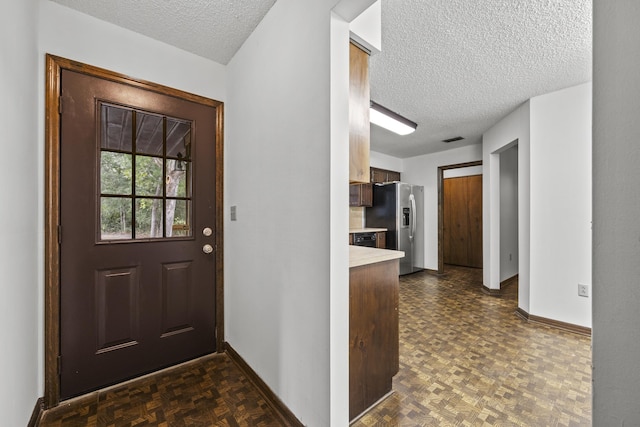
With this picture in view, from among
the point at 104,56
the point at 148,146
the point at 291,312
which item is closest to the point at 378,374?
the point at 291,312

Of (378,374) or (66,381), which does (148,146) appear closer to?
(66,381)

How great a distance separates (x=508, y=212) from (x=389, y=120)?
120 inches

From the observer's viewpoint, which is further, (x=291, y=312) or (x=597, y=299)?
(x=291, y=312)

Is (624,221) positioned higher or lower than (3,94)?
lower

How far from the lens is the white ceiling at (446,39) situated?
1.62 meters

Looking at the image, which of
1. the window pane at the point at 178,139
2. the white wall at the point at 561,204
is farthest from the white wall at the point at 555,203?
the window pane at the point at 178,139

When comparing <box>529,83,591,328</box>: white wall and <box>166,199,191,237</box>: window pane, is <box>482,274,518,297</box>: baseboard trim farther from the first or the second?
<box>166,199,191,237</box>: window pane

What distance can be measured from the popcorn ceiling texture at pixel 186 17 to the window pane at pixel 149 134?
0.57m

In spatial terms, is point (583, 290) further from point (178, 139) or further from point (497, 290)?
point (178, 139)

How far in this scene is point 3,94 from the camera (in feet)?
3.40

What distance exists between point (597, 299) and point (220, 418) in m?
1.73

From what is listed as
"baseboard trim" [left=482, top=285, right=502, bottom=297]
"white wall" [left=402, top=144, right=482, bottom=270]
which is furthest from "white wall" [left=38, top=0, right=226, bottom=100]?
"white wall" [left=402, top=144, right=482, bottom=270]

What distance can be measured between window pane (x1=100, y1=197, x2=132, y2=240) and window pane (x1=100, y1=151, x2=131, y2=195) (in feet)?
0.20

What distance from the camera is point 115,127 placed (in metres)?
1.81
